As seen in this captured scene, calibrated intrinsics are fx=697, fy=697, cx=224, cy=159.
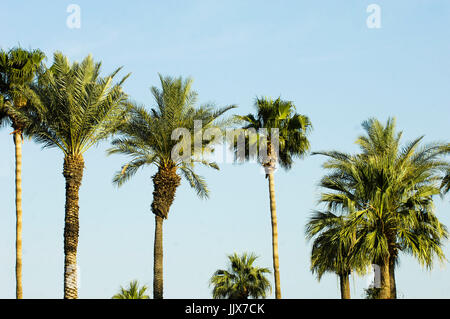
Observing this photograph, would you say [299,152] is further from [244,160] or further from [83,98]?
[83,98]

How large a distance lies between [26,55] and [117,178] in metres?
7.83

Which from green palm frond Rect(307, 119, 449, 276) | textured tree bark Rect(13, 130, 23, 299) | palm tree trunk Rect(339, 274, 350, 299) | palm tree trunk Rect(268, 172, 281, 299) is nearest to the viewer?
green palm frond Rect(307, 119, 449, 276)

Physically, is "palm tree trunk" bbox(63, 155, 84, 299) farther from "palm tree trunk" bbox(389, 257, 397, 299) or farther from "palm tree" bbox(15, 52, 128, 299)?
"palm tree trunk" bbox(389, 257, 397, 299)

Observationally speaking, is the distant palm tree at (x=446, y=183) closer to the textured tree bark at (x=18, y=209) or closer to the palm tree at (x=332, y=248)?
the palm tree at (x=332, y=248)

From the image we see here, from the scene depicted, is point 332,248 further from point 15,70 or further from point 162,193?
point 15,70

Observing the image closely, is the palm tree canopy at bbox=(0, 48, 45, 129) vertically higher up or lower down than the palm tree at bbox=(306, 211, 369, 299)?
higher up

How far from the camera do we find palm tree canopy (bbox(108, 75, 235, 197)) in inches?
1244

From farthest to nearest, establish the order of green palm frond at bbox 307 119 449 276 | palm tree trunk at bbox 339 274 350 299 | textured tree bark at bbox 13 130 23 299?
palm tree trunk at bbox 339 274 350 299
textured tree bark at bbox 13 130 23 299
green palm frond at bbox 307 119 449 276

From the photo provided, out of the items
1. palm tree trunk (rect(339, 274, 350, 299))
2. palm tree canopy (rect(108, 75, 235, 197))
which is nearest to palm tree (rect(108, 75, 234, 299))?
palm tree canopy (rect(108, 75, 235, 197))

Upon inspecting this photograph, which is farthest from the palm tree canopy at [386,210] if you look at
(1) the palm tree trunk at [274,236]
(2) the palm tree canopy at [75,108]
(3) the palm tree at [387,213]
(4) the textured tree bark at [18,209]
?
(4) the textured tree bark at [18,209]

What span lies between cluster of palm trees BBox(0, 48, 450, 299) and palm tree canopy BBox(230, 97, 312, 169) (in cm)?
5

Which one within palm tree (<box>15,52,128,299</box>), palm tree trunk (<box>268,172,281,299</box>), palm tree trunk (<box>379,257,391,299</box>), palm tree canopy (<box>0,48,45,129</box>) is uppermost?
palm tree canopy (<box>0,48,45,129</box>)

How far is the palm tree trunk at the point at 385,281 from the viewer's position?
86.7 ft
